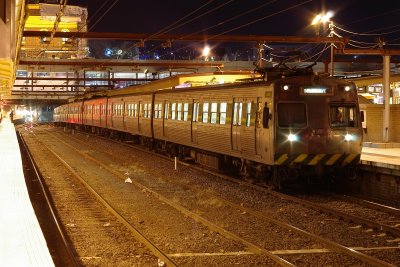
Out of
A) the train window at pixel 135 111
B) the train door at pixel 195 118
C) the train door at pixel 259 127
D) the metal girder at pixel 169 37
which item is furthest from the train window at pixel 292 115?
the train window at pixel 135 111

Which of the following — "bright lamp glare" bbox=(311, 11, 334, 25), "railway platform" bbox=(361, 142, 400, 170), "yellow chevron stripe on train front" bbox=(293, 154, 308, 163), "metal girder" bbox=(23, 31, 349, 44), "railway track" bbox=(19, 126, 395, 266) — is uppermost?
"bright lamp glare" bbox=(311, 11, 334, 25)

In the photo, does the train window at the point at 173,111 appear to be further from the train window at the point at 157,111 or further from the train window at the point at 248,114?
the train window at the point at 248,114

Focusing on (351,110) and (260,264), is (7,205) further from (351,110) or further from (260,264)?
(351,110)

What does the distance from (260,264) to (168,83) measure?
23122mm

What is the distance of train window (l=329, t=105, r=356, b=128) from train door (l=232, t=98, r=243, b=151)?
2.54 metres

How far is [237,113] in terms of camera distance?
1583 cm

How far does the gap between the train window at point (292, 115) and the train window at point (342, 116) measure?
77cm

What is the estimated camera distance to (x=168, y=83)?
30578 millimetres

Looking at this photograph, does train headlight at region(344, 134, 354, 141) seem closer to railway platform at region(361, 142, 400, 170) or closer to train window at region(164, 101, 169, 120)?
railway platform at region(361, 142, 400, 170)

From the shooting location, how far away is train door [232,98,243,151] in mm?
15663

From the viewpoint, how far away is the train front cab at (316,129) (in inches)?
546

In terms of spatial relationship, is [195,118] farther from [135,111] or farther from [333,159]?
[135,111]

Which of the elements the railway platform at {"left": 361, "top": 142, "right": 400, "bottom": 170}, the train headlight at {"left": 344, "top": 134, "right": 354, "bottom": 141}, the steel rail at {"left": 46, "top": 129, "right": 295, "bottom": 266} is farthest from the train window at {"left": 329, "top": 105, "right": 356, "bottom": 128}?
the steel rail at {"left": 46, "top": 129, "right": 295, "bottom": 266}

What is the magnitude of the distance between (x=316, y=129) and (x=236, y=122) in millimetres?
2608
